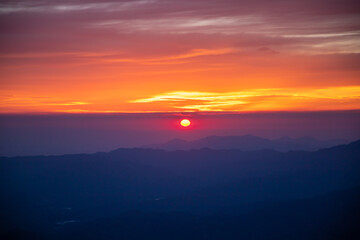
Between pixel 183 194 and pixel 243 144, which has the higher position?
pixel 243 144

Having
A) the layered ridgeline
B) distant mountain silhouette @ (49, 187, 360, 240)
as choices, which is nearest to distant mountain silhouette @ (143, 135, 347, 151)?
the layered ridgeline

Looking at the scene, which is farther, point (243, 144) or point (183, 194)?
point (243, 144)

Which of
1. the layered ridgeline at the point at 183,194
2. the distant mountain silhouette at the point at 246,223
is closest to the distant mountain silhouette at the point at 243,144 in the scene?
the layered ridgeline at the point at 183,194

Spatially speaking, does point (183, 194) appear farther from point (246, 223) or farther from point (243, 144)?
point (243, 144)

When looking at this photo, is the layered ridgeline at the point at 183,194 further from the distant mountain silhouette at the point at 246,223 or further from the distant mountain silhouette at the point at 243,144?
the distant mountain silhouette at the point at 243,144

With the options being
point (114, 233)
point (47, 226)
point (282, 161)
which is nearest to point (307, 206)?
point (114, 233)

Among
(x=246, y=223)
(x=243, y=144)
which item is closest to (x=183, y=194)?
(x=246, y=223)

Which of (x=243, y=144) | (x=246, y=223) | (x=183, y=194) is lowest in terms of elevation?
(x=246, y=223)
